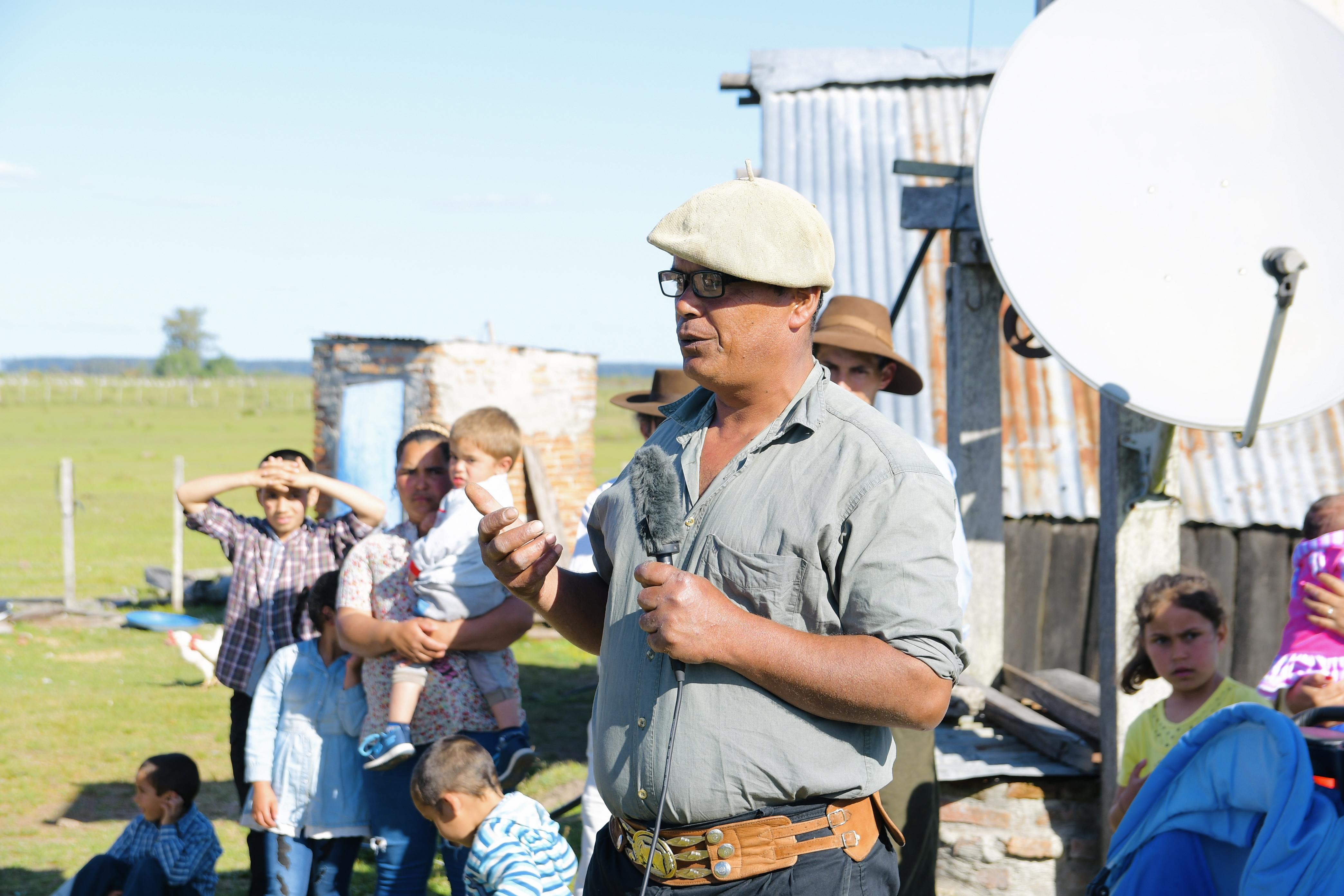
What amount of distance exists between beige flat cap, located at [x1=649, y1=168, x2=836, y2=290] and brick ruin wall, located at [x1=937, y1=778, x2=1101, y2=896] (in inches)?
122

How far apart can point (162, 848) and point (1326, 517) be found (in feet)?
14.4

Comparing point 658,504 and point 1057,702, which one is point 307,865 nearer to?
point 658,504

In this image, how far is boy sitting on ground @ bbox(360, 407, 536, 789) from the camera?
12.5 ft

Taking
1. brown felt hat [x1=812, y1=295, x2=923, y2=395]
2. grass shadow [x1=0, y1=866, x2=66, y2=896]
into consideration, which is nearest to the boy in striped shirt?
brown felt hat [x1=812, y1=295, x2=923, y2=395]

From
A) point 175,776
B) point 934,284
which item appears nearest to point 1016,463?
point 934,284

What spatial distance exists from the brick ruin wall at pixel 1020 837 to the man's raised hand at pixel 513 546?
9.54ft

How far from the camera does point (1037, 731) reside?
4484 mm

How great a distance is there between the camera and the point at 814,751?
1.78 meters

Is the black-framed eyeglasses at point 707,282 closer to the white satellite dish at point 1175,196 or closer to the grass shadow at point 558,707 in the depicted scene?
the white satellite dish at point 1175,196

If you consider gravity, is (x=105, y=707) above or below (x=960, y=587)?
below

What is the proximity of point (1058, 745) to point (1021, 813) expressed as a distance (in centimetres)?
31

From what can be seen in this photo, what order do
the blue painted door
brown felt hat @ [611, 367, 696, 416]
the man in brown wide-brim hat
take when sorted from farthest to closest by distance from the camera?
1. the blue painted door
2. brown felt hat @ [611, 367, 696, 416]
3. the man in brown wide-brim hat

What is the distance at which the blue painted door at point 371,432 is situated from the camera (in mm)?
11445

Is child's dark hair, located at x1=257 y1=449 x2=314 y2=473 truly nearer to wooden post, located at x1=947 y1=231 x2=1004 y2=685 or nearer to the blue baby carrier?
wooden post, located at x1=947 y1=231 x2=1004 y2=685
